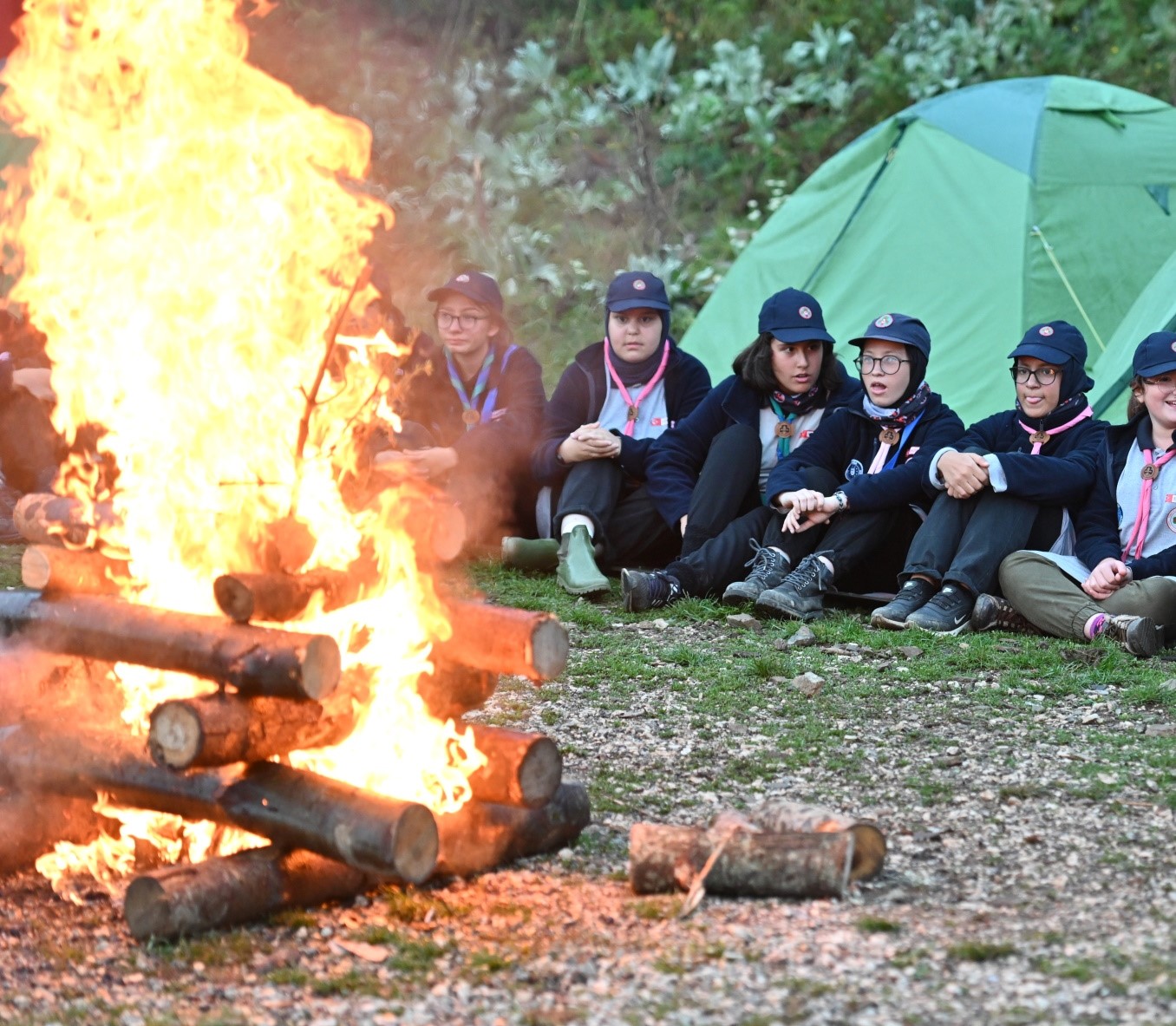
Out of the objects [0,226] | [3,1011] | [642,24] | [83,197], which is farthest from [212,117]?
[642,24]

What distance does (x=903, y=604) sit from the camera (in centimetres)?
686

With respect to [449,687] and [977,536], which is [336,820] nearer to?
[449,687]

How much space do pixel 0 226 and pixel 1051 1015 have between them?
378cm

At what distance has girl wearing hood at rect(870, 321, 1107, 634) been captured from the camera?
679cm

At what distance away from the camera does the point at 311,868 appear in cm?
380

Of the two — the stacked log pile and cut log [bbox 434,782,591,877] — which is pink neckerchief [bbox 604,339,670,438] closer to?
the stacked log pile

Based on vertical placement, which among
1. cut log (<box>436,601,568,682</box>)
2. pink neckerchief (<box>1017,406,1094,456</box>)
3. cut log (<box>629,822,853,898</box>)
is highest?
pink neckerchief (<box>1017,406,1094,456</box>)

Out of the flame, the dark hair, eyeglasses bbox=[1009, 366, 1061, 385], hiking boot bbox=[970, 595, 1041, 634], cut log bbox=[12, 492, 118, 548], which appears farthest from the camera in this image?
the dark hair

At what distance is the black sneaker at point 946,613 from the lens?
6.69 metres

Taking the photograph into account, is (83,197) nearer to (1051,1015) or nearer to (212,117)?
(212,117)

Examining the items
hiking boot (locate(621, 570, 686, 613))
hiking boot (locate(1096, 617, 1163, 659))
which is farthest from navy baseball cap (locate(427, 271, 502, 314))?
hiking boot (locate(1096, 617, 1163, 659))

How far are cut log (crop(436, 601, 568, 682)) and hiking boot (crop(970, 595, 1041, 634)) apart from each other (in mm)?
3194

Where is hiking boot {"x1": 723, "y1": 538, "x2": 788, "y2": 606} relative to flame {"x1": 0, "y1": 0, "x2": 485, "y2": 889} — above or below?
below

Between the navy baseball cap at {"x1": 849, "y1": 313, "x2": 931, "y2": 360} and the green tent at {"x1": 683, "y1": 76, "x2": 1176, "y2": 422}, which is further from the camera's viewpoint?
the green tent at {"x1": 683, "y1": 76, "x2": 1176, "y2": 422}
